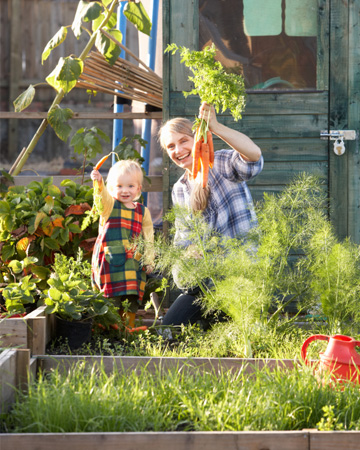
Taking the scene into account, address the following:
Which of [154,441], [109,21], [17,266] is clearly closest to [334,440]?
[154,441]

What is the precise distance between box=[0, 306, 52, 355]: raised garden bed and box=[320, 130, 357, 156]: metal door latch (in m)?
2.53

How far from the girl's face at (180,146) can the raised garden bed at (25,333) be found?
44.5 inches

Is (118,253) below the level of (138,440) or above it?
above

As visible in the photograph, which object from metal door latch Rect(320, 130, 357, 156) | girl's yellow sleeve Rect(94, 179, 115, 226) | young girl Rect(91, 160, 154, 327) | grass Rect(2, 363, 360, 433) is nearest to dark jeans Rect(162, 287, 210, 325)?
young girl Rect(91, 160, 154, 327)

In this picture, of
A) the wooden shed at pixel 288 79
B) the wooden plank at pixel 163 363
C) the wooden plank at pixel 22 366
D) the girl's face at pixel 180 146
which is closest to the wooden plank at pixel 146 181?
the wooden shed at pixel 288 79

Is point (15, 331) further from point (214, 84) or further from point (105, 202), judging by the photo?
point (214, 84)

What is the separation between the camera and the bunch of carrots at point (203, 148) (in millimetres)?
2824

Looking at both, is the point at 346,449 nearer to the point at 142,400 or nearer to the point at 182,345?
the point at 142,400

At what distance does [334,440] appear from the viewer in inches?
74.5

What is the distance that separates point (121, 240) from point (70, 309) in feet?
2.54

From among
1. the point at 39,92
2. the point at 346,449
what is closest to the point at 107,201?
the point at 346,449

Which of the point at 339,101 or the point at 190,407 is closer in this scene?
the point at 190,407

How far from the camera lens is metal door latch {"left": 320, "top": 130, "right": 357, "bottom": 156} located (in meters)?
4.40

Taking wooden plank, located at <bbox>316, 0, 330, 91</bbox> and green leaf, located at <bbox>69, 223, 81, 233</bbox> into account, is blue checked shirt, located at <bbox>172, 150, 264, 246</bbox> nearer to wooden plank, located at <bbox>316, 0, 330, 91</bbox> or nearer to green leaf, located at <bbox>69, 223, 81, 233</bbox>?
green leaf, located at <bbox>69, 223, 81, 233</bbox>
